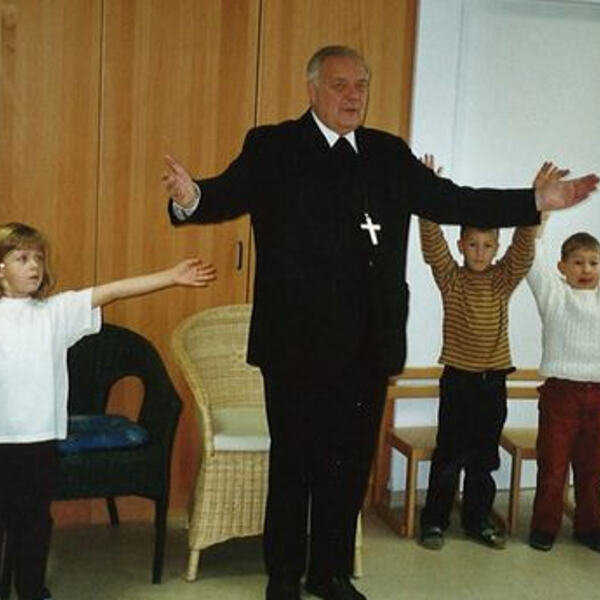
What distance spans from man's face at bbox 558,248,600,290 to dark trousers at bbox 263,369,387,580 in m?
1.13

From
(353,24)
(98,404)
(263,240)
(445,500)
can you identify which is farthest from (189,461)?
(353,24)

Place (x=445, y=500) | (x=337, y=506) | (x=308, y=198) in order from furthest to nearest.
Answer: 1. (x=445, y=500)
2. (x=337, y=506)
3. (x=308, y=198)

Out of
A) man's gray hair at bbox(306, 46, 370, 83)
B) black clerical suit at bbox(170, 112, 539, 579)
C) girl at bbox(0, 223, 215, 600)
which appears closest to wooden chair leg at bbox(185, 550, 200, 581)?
black clerical suit at bbox(170, 112, 539, 579)

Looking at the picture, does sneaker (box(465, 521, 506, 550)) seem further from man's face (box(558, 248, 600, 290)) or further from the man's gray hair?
the man's gray hair

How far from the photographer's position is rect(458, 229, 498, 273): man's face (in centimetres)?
376

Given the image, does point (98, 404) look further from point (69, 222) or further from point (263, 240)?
point (263, 240)

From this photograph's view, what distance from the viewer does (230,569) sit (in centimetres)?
358

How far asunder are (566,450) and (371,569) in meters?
0.87

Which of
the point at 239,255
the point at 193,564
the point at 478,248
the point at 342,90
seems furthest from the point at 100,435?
the point at 478,248

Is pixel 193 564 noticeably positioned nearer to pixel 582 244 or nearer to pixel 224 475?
pixel 224 475

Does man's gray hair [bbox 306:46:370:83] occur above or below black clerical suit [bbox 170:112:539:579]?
above

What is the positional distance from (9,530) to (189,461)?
3.72 feet

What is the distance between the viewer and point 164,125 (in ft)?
12.5

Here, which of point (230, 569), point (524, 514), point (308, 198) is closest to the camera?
point (308, 198)
